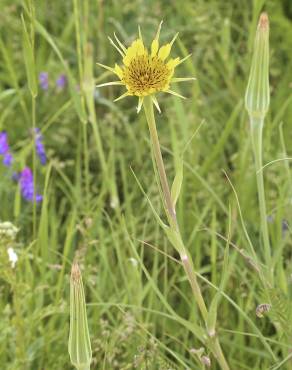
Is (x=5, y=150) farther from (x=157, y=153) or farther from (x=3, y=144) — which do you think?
(x=157, y=153)

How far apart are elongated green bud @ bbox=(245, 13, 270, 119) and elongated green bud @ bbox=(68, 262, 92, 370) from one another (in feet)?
1.34

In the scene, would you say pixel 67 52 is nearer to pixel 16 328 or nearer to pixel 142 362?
pixel 16 328

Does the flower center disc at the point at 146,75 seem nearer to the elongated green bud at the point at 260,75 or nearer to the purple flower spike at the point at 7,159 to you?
the elongated green bud at the point at 260,75

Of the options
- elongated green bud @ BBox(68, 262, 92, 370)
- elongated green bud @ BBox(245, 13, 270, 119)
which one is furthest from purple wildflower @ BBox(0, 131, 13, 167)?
elongated green bud @ BBox(68, 262, 92, 370)

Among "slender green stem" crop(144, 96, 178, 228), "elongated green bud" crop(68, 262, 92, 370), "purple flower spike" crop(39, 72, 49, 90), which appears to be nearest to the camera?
"elongated green bud" crop(68, 262, 92, 370)

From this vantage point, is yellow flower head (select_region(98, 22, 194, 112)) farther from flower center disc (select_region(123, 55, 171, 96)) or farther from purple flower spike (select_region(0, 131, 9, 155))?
purple flower spike (select_region(0, 131, 9, 155))

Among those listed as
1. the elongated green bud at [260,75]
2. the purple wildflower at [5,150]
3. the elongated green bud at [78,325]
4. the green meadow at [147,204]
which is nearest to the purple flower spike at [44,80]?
the green meadow at [147,204]

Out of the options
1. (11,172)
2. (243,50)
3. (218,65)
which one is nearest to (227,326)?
(11,172)

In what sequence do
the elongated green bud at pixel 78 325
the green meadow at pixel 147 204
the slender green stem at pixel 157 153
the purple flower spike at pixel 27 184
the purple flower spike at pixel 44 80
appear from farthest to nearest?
the purple flower spike at pixel 44 80
the purple flower spike at pixel 27 184
the green meadow at pixel 147 204
the slender green stem at pixel 157 153
the elongated green bud at pixel 78 325

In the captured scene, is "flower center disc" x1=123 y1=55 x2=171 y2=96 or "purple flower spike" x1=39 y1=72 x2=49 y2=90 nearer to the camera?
"flower center disc" x1=123 y1=55 x2=171 y2=96

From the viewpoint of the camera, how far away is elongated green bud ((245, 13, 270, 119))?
1.06m

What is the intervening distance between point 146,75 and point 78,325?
1.10 feet

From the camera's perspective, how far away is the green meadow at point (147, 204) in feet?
4.03

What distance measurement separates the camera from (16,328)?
140 centimetres
